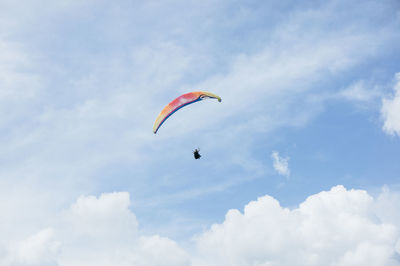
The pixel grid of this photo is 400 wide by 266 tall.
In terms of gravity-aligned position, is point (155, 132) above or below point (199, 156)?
above

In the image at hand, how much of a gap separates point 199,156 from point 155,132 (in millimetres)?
8313

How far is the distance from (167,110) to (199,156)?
31.1ft

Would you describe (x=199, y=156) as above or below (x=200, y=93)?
below

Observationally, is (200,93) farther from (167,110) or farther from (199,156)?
(199,156)

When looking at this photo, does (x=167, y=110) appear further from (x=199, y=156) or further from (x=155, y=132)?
(x=199, y=156)

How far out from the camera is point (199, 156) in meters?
53.6

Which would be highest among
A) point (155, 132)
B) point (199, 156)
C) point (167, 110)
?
point (167, 110)

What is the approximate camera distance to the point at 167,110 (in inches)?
2137

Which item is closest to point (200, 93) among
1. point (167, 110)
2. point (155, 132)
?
point (167, 110)

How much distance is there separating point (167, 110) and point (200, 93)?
6310mm

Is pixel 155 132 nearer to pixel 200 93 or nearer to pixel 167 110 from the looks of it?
pixel 167 110

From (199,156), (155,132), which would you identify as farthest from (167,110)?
(199,156)

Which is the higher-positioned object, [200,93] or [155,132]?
[200,93]
